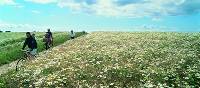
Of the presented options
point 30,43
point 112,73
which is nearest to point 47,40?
point 30,43

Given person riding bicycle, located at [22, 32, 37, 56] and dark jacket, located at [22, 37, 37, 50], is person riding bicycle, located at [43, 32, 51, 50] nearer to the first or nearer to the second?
person riding bicycle, located at [22, 32, 37, 56]

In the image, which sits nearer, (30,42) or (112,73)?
(112,73)

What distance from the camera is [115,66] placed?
90.1ft

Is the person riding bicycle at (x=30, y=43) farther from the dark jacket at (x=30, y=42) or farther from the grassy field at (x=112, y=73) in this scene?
the grassy field at (x=112, y=73)

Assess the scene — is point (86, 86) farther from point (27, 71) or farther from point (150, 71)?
point (27, 71)

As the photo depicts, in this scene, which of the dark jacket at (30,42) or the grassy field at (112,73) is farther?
the dark jacket at (30,42)

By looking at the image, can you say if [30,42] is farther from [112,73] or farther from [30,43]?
[112,73]

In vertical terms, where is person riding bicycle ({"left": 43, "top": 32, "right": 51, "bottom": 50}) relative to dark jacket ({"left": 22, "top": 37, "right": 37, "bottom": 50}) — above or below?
below

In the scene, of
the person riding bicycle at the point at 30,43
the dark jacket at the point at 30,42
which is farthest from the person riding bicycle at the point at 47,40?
the dark jacket at the point at 30,42

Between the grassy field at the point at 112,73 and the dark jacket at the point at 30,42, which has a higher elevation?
the dark jacket at the point at 30,42

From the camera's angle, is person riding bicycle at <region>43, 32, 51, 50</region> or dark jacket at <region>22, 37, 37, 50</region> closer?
dark jacket at <region>22, 37, 37, 50</region>

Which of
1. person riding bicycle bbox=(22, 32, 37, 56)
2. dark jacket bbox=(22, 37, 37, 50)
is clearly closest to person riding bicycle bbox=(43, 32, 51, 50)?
person riding bicycle bbox=(22, 32, 37, 56)

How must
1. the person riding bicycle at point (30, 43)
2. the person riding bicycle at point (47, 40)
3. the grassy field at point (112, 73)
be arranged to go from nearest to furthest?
1. the grassy field at point (112, 73)
2. the person riding bicycle at point (30, 43)
3. the person riding bicycle at point (47, 40)

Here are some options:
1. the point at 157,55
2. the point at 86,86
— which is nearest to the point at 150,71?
the point at 86,86
